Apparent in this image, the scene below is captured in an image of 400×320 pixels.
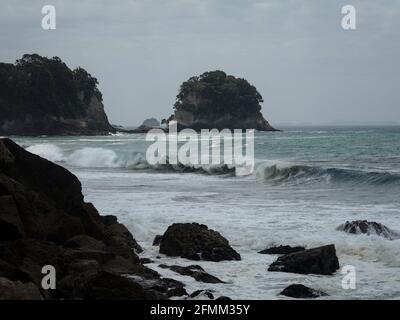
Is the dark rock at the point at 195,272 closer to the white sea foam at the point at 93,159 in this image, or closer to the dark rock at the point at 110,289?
the dark rock at the point at 110,289

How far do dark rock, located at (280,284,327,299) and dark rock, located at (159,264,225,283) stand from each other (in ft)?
3.50

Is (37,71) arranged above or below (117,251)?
above

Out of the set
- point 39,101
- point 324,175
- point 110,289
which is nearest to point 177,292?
point 110,289

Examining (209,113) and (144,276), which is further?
(209,113)

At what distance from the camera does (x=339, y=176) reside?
23.3 meters

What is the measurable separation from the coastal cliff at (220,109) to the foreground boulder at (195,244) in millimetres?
123994

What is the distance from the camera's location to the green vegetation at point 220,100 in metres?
138

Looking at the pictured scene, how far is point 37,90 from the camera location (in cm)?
10856

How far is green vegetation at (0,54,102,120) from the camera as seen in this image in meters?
107

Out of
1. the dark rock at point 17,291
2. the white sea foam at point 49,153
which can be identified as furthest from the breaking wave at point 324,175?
the white sea foam at point 49,153

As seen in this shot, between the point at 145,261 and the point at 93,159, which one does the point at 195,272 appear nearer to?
the point at 145,261
